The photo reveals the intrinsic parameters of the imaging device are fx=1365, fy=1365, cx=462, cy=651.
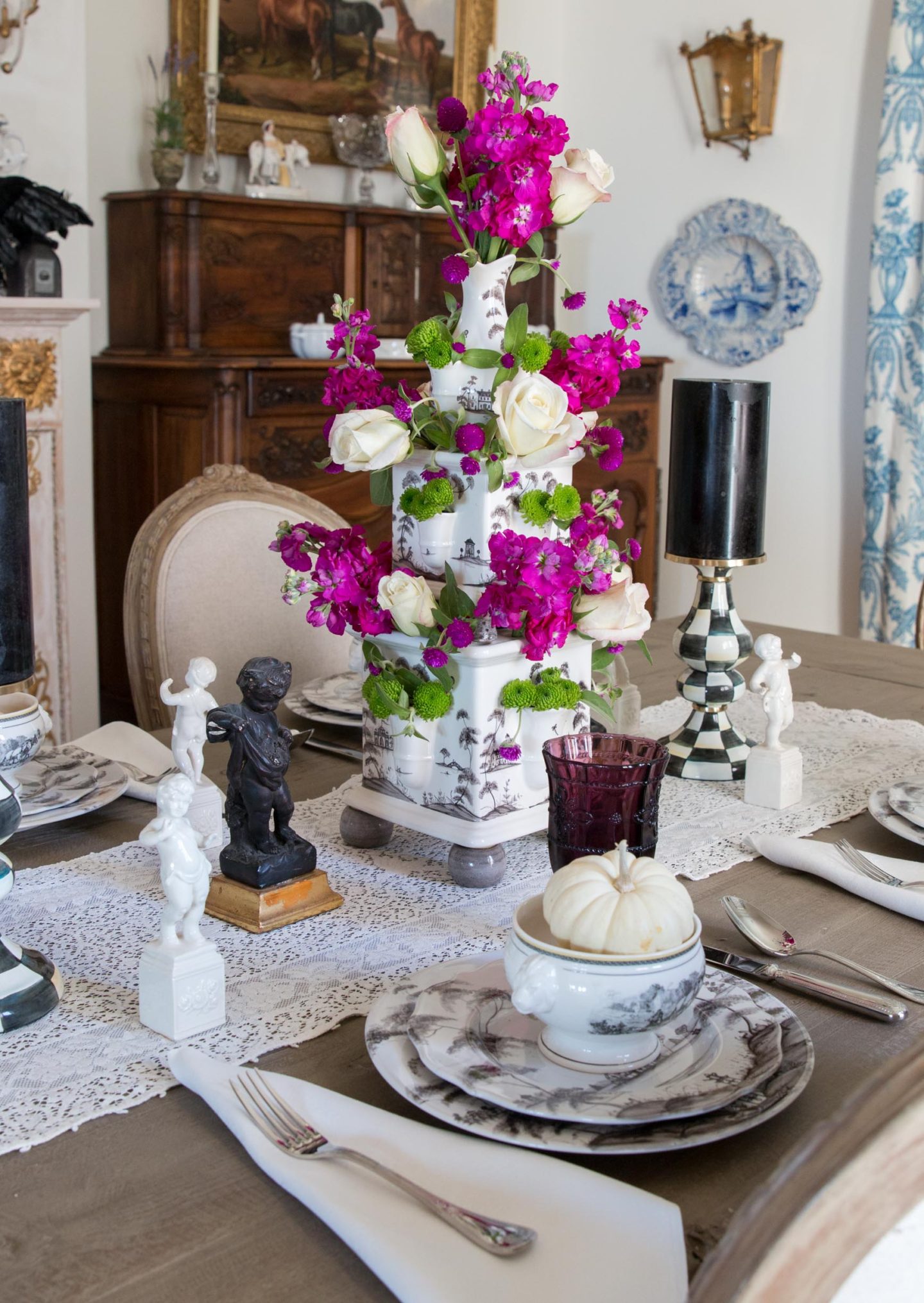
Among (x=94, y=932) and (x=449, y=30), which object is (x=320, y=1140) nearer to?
(x=94, y=932)

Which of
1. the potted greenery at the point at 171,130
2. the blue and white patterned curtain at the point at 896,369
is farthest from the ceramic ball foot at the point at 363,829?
the blue and white patterned curtain at the point at 896,369

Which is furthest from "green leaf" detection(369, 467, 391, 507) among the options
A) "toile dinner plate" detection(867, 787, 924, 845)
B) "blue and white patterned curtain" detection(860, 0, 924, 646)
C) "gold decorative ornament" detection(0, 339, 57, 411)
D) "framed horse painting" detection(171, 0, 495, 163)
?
"blue and white patterned curtain" detection(860, 0, 924, 646)

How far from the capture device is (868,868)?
1156 millimetres

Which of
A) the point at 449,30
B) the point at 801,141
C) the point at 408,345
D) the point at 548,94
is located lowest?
the point at 408,345

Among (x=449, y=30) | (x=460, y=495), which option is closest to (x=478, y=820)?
(x=460, y=495)

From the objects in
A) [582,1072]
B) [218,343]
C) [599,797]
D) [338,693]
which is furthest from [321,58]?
[582,1072]

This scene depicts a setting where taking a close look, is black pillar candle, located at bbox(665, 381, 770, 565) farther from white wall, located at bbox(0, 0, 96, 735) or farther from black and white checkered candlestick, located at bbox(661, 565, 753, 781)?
white wall, located at bbox(0, 0, 96, 735)

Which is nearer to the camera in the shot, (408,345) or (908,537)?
(408,345)

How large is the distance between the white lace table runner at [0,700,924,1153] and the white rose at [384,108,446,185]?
59 centimetres

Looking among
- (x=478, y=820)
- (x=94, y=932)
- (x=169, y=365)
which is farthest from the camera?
(x=169, y=365)

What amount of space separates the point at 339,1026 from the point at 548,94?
2.38ft

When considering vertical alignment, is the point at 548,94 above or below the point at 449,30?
below

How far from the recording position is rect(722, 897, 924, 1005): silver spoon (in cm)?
95

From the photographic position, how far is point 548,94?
3.53 feet
